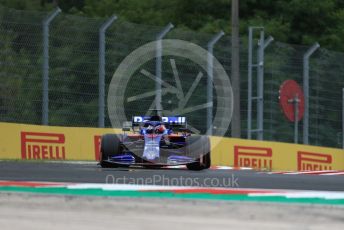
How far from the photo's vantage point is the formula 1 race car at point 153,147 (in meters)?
15.0

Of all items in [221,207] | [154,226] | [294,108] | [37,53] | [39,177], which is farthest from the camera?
[294,108]

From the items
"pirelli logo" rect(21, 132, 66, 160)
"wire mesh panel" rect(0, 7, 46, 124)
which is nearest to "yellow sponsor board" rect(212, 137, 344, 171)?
"pirelli logo" rect(21, 132, 66, 160)

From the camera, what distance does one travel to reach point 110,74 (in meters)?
20.3

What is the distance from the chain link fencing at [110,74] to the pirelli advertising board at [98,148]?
0.79ft

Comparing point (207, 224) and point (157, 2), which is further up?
point (157, 2)

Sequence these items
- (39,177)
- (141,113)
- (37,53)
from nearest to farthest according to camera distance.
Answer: (39,177), (37,53), (141,113)

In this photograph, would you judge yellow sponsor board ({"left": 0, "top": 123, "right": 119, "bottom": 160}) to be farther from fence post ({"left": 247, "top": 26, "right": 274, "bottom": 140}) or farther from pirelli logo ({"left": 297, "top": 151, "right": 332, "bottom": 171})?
pirelli logo ({"left": 297, "top": 151, "right": 332, "bottom": 171})

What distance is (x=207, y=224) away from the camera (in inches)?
316

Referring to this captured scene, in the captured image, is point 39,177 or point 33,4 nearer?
point 39,177

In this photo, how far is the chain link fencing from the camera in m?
19.2

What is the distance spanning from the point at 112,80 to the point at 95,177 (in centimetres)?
805

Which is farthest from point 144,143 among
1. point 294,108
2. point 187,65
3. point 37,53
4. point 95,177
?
point 294,108

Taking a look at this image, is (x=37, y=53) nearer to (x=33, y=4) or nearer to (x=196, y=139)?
(x=196, y=139)

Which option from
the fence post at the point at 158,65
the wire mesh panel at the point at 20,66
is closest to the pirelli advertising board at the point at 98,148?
the wire mesh panel at the point at 20,66
